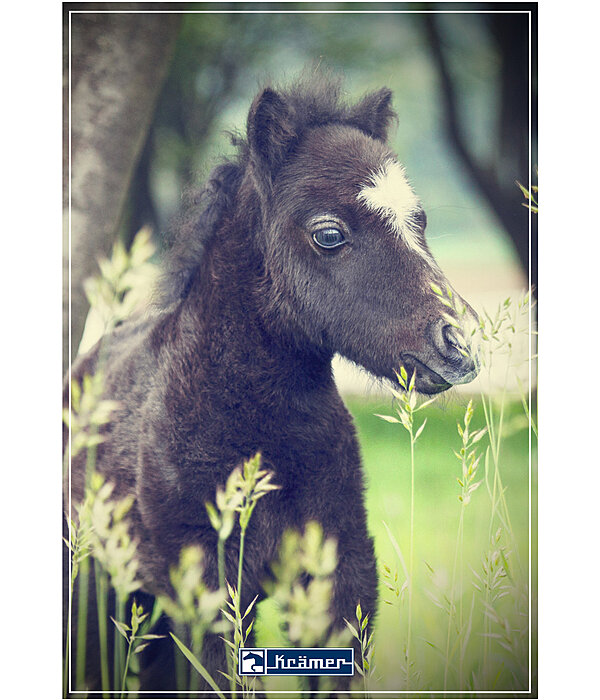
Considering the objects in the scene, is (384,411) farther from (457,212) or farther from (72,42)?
(72,42)

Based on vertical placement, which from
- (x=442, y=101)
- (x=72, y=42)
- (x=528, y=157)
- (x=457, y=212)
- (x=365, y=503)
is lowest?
(x=365, y=503)

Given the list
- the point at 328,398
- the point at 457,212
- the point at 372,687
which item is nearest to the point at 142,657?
the point at 372,687

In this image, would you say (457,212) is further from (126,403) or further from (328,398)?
(126,403)

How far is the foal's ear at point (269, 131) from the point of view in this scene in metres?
1.94

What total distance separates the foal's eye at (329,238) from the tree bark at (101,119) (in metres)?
0.68

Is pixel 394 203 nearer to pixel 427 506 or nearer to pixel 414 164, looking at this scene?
pixel 414 164

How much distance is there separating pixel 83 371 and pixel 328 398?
82 cm

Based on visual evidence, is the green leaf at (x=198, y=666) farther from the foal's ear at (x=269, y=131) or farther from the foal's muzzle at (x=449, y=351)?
the foal's ear at (x=269, y=131)

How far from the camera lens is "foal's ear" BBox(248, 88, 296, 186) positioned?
194cm

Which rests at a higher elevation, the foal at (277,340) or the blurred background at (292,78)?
the blurred background at (292,78)

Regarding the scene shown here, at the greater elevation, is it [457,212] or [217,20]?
[217,20]

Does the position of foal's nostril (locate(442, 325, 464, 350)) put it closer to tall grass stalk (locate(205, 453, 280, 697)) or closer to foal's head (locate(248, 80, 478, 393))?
foal's head (locate(248, 80, 478, 393))

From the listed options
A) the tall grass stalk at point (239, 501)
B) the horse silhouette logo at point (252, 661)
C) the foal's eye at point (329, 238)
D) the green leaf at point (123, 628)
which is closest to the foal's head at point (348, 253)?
the foal's eye at point (329, 238)

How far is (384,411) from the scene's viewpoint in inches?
81.5
